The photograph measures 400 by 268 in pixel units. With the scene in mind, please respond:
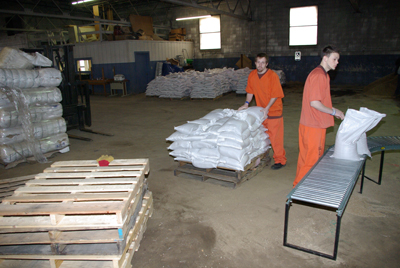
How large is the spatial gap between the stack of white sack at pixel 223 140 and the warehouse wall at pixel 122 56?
12.2 metres

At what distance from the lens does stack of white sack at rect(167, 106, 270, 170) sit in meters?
4.06

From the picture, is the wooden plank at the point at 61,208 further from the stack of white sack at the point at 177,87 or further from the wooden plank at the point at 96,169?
the stack of white sack at the point at 177,87

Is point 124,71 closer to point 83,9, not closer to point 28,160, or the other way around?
point 83,9

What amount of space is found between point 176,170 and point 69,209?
2.49 m

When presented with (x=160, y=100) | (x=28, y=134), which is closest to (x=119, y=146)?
(x=28, y=134)

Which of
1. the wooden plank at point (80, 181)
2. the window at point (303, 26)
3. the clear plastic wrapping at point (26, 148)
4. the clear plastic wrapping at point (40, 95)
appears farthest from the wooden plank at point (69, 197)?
the window at point (303, 26)

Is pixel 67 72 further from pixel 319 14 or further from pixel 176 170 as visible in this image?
pixel 319 14

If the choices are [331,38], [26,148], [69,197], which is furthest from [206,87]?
[69,197]

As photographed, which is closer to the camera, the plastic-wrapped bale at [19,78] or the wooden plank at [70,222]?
the wooden plank at [70,222]

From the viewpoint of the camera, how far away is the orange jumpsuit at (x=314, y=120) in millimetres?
3467

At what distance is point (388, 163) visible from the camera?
16.2 ft

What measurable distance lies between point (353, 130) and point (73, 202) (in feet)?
10.1

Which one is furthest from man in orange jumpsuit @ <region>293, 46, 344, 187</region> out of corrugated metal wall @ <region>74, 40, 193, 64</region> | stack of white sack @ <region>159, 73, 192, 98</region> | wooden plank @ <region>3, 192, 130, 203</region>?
corrugated metal wall @ <region>74, 40, 193, 64</region>

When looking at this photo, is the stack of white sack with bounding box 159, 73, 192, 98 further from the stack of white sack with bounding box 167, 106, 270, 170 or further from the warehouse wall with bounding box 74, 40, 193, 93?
the stack of white sack with bounding box 167, 106, 270, 170
